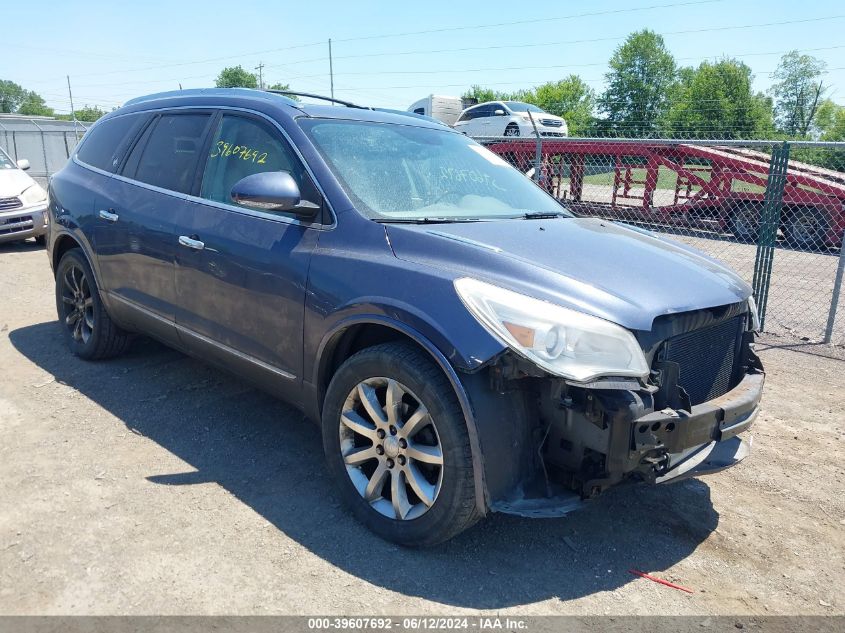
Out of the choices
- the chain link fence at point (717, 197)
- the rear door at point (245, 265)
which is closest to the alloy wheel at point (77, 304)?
the rear door at point (245, 265)

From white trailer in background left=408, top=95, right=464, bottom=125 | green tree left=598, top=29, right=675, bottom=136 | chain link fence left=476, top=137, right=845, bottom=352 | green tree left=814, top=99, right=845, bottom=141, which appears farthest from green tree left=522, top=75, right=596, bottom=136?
chain link fence left=476, top=137, right=845, bottom=352

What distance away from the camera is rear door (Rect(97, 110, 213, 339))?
159 inches

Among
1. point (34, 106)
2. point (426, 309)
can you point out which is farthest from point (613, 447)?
point (34, 106)

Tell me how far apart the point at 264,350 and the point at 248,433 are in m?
0.81

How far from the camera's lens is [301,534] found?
3.04 metres

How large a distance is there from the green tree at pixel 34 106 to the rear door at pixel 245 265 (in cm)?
10903

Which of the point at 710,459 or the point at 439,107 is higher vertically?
the point at 439,107

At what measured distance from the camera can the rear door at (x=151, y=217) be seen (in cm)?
403

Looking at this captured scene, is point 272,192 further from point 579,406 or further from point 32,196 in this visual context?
point 32,196

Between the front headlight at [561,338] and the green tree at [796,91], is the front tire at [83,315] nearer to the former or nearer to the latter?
the front headlight at [561,338]

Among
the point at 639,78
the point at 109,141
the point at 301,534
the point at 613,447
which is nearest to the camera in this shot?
the point at 613,447

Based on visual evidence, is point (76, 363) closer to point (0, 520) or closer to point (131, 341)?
point (131, 341)

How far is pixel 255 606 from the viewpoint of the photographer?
2553 mm

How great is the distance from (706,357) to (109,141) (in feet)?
14.1
